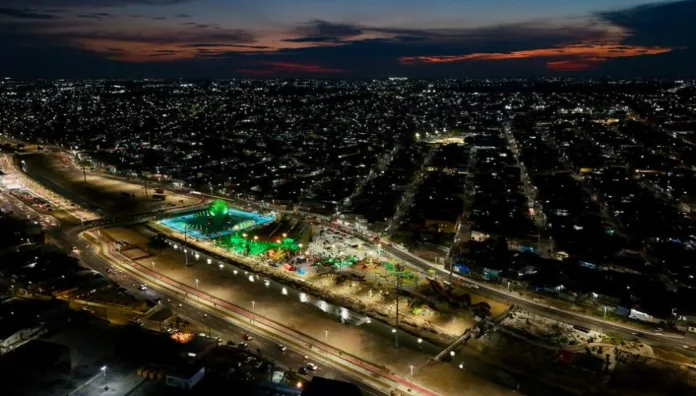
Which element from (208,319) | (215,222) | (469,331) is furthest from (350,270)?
(215,222)

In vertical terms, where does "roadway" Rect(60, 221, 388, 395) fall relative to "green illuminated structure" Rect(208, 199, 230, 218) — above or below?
below

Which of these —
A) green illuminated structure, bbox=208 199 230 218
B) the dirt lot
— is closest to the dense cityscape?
green illuminated structure, bbox=208 199 230 218

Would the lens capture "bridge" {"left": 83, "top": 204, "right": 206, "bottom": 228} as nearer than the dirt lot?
Yes

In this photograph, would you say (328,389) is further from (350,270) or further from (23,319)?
(350,270)

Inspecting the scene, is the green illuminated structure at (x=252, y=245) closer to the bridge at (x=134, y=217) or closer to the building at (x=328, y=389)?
the bridge at (x=134, y=217)

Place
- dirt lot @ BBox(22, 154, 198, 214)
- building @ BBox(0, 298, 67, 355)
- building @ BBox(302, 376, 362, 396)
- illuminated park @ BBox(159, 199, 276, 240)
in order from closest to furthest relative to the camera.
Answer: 1. building @ BBox(302, 376, 362, 396)
2. building @ BBox(0, 298, 67, 355)
3. illuminated park @ BBox(159, 199, 276, 240)
4. dirt lot @ BBox(22, 154, 198, 214)

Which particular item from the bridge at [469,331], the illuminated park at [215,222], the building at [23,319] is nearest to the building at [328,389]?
the bridge at [469,331]

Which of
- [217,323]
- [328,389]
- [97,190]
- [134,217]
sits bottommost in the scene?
[97,190]

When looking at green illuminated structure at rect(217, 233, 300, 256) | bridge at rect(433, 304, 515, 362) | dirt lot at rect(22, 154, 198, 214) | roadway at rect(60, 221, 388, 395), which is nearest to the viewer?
roadway at rect(60, 221, 388, 395)

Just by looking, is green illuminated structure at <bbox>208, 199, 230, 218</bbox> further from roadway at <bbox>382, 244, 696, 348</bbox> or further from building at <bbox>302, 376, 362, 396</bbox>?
building at <bbox>302, 376, 362, 396</bbox>

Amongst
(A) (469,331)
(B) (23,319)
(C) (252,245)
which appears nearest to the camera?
(B) (23,319)

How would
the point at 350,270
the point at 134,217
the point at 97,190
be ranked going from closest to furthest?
1. the point at 350,270
2. the point at 134,217
3. the point at 97,190
